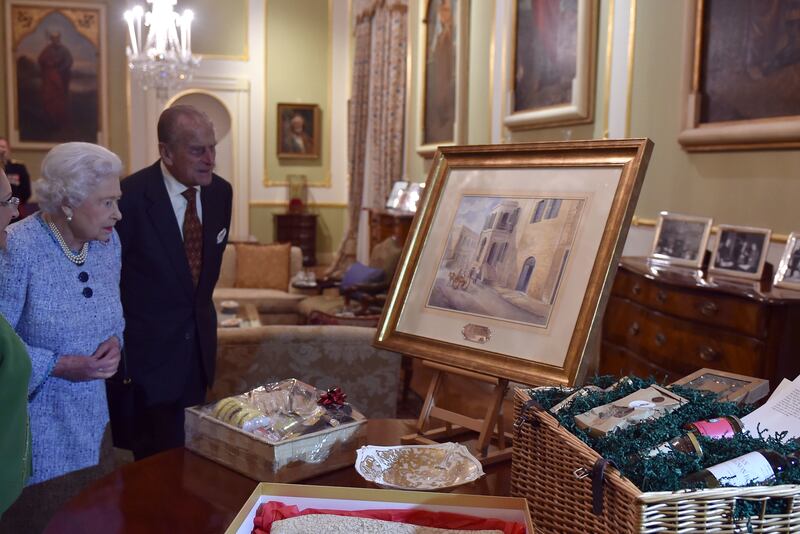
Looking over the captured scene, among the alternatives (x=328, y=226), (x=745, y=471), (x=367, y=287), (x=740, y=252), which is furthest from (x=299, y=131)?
(x=745, y=471)

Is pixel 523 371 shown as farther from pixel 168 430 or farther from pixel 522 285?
pixel 168 430

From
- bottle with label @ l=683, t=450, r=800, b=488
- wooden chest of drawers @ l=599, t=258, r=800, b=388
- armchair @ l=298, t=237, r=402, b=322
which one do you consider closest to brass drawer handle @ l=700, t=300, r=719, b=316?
wooden chest of drawers @ l=599, t=258, r=800, b=388

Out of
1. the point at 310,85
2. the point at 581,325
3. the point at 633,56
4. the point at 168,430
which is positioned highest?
the point at 310,85

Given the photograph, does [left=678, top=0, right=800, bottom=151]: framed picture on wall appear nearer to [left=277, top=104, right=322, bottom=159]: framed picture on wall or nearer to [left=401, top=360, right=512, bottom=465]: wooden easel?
[left=401, top=360, right=512, bottom=465]: wooden easel

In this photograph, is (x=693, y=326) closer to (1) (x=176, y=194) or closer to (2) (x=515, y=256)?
(2) (x=515, y=256)

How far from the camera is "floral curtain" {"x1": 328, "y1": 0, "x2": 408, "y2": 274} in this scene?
383 inches

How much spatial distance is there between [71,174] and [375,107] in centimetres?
826

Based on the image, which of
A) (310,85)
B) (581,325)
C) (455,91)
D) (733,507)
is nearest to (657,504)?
(733,507)

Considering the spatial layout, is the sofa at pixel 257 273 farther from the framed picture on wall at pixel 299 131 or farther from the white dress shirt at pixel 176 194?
the white dress shirt at pixel 176 194

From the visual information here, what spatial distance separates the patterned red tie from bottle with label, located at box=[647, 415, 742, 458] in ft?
7.18

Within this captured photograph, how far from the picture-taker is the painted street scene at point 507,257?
1.99 metres

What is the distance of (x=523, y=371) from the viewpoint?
6.27 feet

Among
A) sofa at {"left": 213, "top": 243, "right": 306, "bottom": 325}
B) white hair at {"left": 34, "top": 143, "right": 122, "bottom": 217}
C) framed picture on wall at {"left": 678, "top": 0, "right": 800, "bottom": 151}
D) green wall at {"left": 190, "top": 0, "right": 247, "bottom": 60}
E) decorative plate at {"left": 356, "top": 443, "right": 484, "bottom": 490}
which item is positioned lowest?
sofa at {"left": 213, "top": 243, "right": 306, "bottom": 325}

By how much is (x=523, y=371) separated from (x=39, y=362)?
54.4 inches
